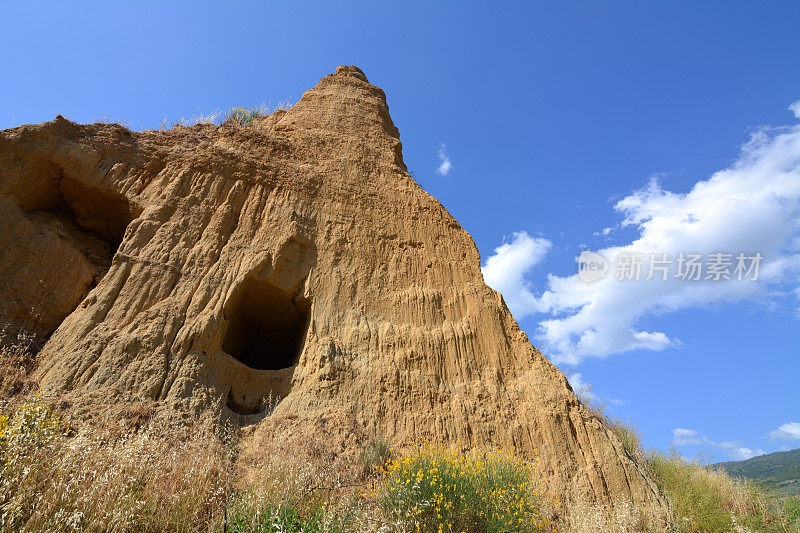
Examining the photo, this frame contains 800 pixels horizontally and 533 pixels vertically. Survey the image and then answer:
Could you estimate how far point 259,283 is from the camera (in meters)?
10.9

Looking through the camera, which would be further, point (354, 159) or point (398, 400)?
point (354, 159)

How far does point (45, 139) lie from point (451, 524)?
A: 12891 mm

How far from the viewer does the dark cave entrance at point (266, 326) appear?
434 inches

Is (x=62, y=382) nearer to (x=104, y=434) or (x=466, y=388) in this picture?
(x=104, y=434)

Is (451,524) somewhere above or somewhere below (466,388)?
below

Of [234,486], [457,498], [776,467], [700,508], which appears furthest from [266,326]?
[776,467]

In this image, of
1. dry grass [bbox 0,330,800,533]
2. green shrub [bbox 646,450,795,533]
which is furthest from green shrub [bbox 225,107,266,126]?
green shrub [bbox 646,450,795,533]

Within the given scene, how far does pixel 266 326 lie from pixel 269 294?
52.6 inches

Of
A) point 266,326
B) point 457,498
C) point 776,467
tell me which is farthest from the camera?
point 776,467

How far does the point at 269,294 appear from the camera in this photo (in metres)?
11.3

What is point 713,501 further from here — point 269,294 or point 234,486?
point 269,294

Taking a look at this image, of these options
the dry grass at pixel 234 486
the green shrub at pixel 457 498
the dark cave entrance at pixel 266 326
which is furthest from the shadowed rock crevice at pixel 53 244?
the green shrub at pixel 457 498

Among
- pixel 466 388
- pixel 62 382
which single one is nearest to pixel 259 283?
pixel 62 382

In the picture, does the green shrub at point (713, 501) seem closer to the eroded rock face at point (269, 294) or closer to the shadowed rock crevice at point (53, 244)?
the eroded rock face at point (269, 294)
